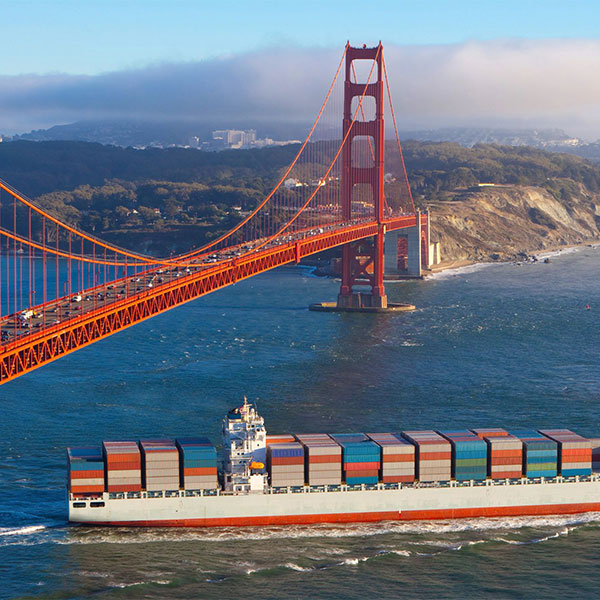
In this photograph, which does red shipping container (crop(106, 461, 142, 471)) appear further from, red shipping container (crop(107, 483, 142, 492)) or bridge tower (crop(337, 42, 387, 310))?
bridge tower (crop(337, 42, 387, 310))

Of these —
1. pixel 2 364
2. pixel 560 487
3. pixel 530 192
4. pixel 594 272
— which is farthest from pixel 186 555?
pixel 530 192

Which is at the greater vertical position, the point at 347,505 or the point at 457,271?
the point at 457,271

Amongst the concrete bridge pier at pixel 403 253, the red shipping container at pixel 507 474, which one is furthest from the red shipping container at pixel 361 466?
the concrete bridge pier at pixel 403 253

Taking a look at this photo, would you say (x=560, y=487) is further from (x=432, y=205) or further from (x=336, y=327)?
(x=432, y=205)

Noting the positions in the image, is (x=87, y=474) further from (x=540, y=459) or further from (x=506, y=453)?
(x=540, y=459)

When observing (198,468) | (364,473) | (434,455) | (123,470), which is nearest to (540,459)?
(434,455)

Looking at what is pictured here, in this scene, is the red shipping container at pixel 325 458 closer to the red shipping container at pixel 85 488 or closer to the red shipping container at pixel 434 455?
the red shipping container at pixel 434 455
